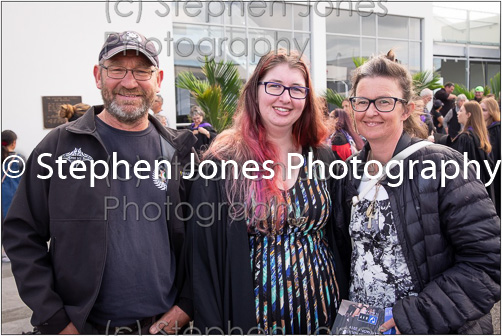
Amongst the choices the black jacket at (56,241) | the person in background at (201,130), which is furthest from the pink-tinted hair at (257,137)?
the person in background at (201,130)

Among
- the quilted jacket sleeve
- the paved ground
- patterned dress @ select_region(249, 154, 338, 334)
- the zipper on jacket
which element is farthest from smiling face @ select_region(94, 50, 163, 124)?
the paved ground

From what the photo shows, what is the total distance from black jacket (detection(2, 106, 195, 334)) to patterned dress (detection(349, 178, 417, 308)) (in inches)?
49.5

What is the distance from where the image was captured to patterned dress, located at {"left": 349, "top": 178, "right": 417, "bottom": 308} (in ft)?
6.70

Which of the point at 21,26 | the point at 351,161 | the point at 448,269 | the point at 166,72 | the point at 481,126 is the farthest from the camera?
the point at 166,72

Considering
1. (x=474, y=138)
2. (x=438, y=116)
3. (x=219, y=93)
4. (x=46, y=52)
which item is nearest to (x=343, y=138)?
(x=474, y=138)

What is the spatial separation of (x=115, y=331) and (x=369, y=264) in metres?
1.30

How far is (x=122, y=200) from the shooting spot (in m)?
2.16

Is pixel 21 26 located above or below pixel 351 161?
above

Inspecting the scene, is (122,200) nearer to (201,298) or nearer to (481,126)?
(201,298)

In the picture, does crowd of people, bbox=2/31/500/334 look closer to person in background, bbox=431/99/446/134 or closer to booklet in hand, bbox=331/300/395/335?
booklet in hand, bbox=331/300/395/335

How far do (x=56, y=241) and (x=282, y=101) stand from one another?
1337mm

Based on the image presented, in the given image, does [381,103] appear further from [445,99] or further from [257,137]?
[445,99]

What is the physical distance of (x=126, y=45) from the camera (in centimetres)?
221

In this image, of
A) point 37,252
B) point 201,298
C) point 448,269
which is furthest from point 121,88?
point 448,269
